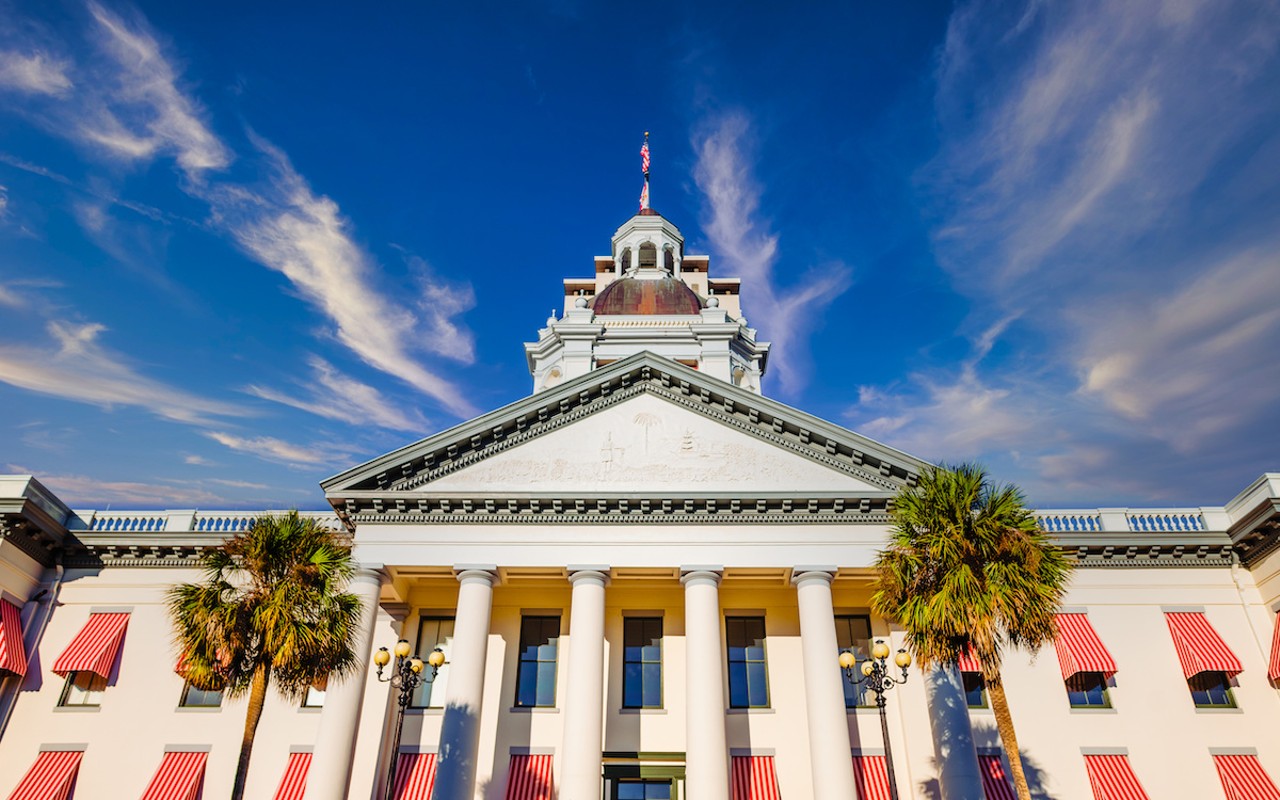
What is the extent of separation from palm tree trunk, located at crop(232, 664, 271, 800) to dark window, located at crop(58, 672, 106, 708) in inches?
486

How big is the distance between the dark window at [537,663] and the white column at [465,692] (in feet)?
11.1

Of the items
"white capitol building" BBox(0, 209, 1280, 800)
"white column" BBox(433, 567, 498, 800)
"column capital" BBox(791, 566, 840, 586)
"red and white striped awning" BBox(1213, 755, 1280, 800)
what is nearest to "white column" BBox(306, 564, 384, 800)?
"white capitol building" BBox(0, 209, 1280, 800)

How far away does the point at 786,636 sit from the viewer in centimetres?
2550

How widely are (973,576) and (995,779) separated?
1048cm

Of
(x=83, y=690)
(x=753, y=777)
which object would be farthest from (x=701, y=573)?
(x=83, y=690)

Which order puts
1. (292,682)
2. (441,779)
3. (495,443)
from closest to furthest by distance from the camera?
(292,682)
(441,779)
(495,443)

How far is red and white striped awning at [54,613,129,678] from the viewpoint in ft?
80.1

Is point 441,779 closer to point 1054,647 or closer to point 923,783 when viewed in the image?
point 923,783

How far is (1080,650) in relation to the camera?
24.6m

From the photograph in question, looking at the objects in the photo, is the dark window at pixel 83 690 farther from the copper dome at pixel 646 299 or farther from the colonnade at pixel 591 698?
the copper dome at pixel 646 299

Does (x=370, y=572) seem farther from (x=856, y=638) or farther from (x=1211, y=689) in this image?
(x=1211, y=689)

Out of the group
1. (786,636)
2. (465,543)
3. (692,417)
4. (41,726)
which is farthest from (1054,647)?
(41,726)

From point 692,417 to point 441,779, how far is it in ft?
40.5

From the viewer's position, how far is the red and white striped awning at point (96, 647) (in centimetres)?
2441
